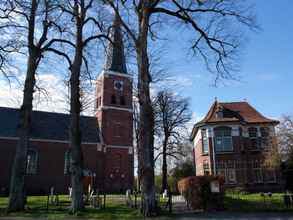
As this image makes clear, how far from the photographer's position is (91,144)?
44.7 m

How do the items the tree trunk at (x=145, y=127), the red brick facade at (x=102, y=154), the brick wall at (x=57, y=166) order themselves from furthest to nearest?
the red brick facade at (x=102, y=154) → the brick wall at (x=57, y=166) → the tree trunk at (x=145, y=127)

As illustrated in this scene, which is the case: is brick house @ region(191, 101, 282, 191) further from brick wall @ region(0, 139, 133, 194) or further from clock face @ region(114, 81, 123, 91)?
Answer: clock face @ region(114, 81, 123, 91)

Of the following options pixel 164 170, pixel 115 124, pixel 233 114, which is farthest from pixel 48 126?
pixel 233 114

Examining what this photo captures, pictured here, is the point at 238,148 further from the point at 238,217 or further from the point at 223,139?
the point at 238,217

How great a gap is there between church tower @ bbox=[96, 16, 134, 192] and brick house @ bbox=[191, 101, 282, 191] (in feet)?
42.4

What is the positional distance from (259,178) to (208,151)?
6.14 metres

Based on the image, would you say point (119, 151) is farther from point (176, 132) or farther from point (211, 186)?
point (211, 186)

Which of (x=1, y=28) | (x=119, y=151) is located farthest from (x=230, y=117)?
(x=1, y=28)

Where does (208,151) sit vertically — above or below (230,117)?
below

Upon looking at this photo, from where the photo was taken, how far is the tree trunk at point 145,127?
13383 mm

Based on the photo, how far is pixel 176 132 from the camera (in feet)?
127

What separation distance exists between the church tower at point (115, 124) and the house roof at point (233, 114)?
12.1 meters

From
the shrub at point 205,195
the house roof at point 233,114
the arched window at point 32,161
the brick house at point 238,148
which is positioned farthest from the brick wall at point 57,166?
the shrub at point 205,195

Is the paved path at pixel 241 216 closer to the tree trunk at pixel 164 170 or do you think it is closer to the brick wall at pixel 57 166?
the tree trunk at pixel 164 170
